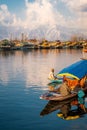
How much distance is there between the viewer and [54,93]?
31188 mm

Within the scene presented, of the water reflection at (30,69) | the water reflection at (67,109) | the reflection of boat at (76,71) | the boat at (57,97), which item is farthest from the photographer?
the water reflection at (30,69)

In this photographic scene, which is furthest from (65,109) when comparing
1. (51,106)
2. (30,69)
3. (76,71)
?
(30,69)

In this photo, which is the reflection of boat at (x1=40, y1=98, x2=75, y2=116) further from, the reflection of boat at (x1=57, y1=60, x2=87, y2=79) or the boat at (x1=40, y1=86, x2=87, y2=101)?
the reflection of boat at (x1=57, y1=60, x2=87, y2=79)

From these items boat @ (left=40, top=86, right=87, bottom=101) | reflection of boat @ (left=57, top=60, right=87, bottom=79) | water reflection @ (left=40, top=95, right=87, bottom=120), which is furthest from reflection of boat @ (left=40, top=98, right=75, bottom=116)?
reflection of boat @ (left=57, top=60, right=87, bottom=79)

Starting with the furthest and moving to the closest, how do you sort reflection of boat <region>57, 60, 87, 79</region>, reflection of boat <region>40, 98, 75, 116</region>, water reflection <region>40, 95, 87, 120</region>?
reflection of boat <region>57, 60, 87, 79</region>
reflection of boat <region>40, 98, 75, 116</region>
water reflection <region>40, 95, 87, 120</region>

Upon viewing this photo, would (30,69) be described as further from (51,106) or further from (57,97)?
(51,106)

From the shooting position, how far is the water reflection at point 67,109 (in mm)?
25284

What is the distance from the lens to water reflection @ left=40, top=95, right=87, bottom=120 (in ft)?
83.0

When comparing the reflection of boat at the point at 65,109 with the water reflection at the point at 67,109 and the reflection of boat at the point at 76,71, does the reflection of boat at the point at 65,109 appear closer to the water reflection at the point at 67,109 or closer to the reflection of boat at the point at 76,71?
the water reflection at the point at 67,109

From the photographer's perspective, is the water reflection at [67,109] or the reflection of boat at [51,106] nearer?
the water reflection at [67,109]

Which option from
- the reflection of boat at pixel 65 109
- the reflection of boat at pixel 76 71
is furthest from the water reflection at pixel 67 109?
the reflection of boat at pixel 76 71

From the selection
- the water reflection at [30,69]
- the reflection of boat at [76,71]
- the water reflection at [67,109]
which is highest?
the reflection of boat at [76,71]

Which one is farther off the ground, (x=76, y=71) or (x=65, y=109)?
(x=76, y=71)

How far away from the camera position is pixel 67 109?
27266mm
